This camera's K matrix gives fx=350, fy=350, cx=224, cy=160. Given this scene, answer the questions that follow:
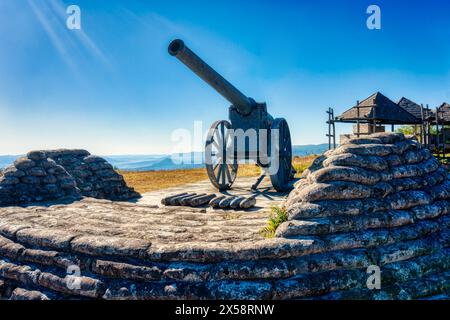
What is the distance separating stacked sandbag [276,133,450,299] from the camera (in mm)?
3633

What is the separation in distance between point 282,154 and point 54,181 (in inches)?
206

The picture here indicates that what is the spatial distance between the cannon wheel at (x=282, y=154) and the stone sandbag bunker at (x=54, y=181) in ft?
12.5

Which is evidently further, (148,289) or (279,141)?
(279,141)

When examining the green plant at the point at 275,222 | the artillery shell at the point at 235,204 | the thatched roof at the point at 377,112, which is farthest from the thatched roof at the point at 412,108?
the green plant at the point at 275,222

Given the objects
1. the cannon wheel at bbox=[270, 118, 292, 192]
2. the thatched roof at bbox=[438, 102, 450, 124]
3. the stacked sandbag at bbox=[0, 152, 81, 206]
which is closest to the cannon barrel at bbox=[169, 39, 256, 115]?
the cannon wheel at bbox=[270, 118, 292, 192]

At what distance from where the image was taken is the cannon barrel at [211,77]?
6973mm

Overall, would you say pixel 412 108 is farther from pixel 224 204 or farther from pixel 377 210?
pixel 377 210

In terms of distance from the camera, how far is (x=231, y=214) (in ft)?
17.4

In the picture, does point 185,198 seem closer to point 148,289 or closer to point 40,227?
point 40,227

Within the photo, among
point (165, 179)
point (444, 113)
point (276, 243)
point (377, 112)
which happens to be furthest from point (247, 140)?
point (444, 113)
